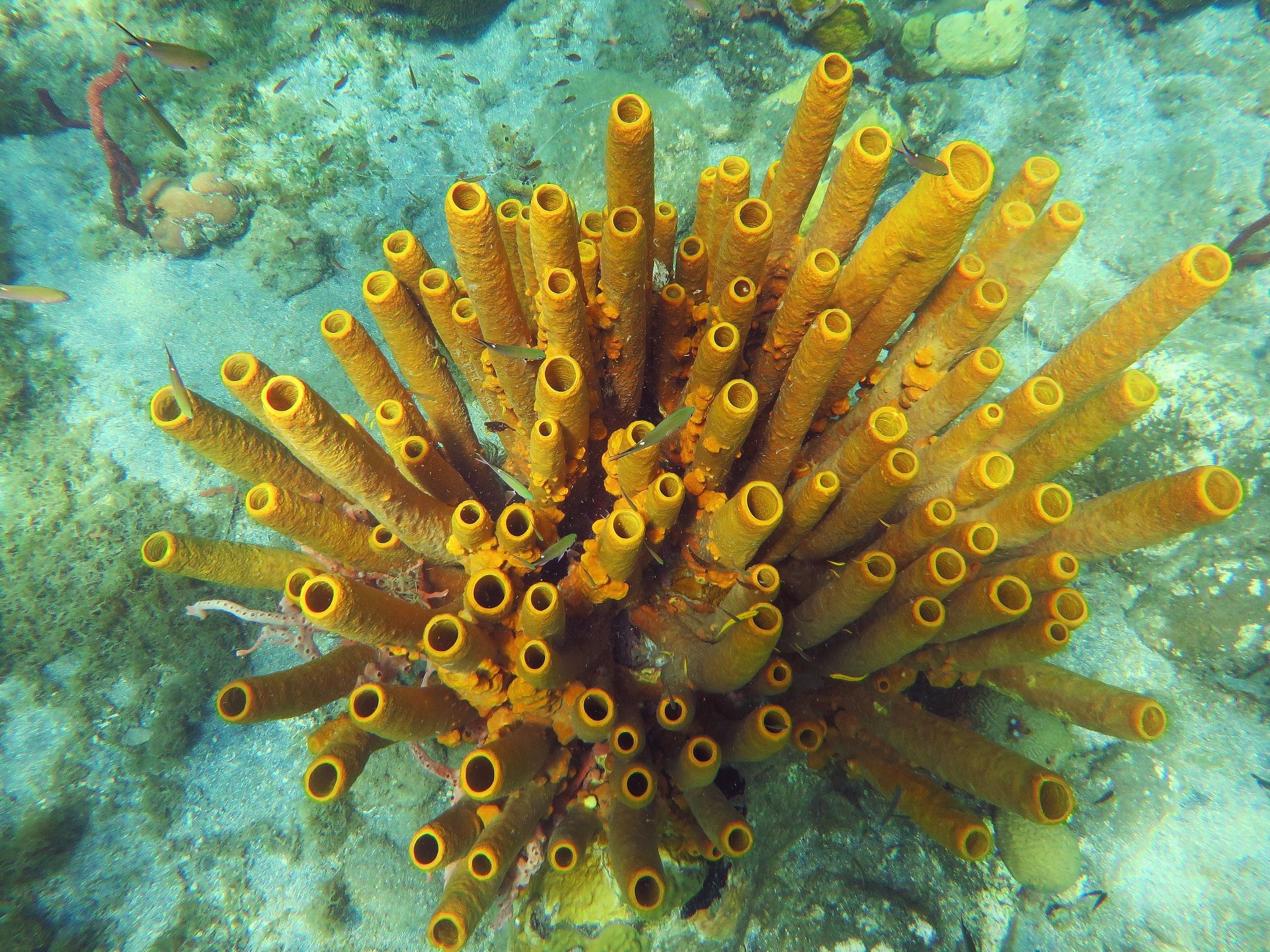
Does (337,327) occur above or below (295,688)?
above

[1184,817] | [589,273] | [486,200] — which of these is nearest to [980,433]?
[589,273]

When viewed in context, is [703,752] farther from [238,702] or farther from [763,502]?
[238,702]

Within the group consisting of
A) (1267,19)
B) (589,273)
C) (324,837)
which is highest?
(1267,19)

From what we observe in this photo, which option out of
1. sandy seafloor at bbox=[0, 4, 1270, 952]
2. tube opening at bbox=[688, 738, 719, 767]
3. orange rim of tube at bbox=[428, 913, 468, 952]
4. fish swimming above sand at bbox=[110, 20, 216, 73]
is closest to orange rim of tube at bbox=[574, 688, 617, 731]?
tube opening at bbox=[688, 738, 719, 767]

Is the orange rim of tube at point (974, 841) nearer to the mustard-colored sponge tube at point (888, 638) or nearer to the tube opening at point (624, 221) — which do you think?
the mustard-colored sponge tube at point (888, 638)

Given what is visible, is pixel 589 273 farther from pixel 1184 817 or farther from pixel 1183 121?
pixel 1183 121

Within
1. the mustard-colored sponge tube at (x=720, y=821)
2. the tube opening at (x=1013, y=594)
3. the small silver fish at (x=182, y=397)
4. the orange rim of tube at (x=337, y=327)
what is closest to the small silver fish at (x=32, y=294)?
the small silver fish at (x=182, y=397)

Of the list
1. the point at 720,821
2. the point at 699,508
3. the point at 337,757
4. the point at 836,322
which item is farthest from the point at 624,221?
the point at 720,821
